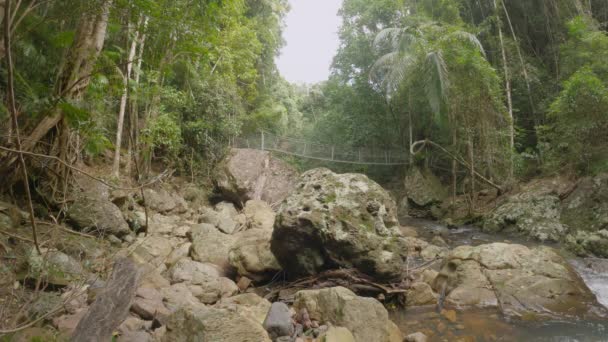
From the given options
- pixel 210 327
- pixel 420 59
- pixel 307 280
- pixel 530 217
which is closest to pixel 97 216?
pixel 307 280

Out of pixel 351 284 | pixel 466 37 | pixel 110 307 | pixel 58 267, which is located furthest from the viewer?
pixel 466 37

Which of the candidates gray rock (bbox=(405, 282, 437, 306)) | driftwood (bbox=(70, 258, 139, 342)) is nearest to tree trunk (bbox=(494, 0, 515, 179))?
gray rock (bbox=(405, 282, 437, 306))

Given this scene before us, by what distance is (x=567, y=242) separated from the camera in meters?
6.31

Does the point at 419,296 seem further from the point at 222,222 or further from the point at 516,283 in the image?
the point at 222,222

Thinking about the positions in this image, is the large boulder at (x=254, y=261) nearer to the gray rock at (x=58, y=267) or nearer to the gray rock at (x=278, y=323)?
the gray rock at (x=278, y=323)

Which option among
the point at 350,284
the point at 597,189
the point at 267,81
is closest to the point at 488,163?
the point at 597,189

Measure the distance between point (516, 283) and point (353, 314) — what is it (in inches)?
86.0

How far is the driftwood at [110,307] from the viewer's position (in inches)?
72.7

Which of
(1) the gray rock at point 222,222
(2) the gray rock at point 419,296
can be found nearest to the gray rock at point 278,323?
(2) the gray rock at point 419,296

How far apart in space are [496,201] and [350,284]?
8020 millimetres

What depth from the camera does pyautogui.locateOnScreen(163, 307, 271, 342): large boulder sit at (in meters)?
2.05

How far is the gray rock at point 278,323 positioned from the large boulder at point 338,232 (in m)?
1.08

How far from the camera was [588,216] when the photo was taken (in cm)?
691

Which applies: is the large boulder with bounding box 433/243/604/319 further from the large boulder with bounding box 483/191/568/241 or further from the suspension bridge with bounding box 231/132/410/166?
the suspension bridge with bounding box 231/132/410/166
